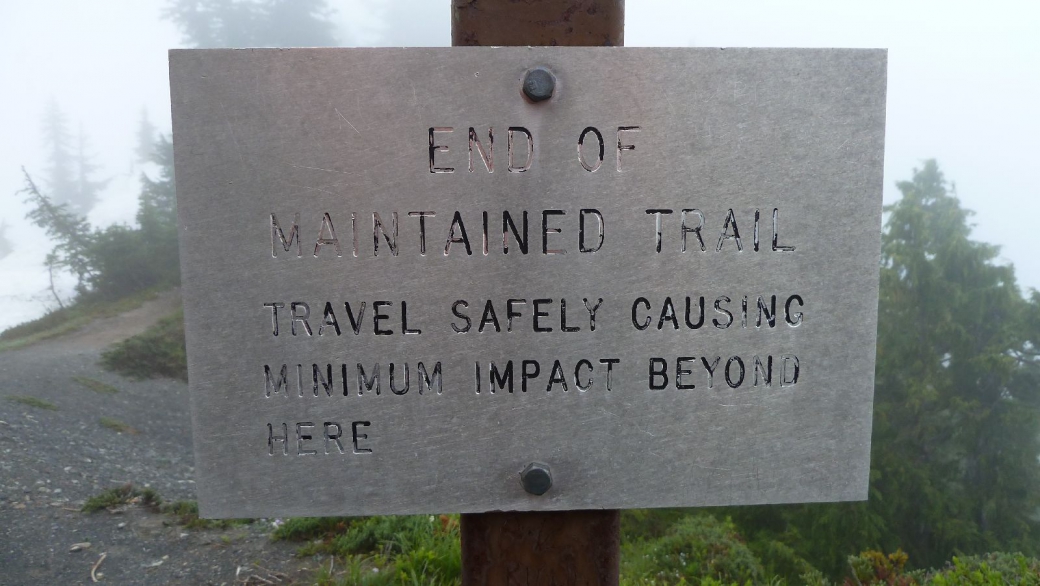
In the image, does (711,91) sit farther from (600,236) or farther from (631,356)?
(631,356)

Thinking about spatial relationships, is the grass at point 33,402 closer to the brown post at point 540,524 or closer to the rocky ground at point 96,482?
the rocky ground at point 96,482

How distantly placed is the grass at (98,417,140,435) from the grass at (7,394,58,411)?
0.56 metres

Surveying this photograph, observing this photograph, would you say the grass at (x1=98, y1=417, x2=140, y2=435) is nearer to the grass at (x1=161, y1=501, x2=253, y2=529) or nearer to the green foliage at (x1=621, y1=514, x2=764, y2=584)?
the grass at (x1=161, y1=501, x2=253, y2=529)

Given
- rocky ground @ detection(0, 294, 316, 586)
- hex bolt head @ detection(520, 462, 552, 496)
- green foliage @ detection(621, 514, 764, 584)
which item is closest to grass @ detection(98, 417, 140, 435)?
rocky ground @ detection(0, 294, 316, 586)

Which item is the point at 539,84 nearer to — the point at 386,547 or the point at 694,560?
the point at 386,547

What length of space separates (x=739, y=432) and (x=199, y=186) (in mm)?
1749

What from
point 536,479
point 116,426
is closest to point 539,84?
point 536,479

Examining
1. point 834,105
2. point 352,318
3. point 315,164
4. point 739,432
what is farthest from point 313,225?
point 834,105

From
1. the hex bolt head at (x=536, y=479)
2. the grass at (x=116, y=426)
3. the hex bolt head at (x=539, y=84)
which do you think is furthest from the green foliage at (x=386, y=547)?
the grass at (x=116, y=426)

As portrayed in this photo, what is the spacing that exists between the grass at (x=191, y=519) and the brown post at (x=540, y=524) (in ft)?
12.0

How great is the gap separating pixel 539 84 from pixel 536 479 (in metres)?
1.15

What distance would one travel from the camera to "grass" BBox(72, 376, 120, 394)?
889 cm

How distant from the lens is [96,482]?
5984 millimetres

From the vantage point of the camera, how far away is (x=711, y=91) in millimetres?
1735
